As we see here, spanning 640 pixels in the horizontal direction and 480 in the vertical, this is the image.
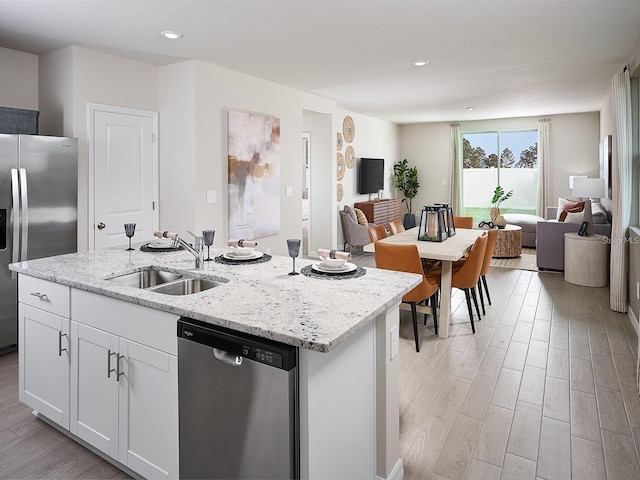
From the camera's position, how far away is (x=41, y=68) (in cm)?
432

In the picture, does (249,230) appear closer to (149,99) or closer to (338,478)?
(149,99)

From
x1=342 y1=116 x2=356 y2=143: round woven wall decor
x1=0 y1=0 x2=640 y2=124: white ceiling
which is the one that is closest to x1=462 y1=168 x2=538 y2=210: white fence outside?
x1=342 y1=116 x2=356 y2=143: round woven wall decor

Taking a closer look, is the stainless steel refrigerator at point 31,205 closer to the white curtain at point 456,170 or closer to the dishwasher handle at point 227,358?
the dishwasher handle at point 227,358

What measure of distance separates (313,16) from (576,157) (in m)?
7.72

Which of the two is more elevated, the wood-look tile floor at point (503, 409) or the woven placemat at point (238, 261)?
the woven placemat at point (238, 261)

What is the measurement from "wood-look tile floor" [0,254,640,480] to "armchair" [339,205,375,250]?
3468mm

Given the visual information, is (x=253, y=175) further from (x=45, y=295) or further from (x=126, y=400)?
(x=126, y=400)

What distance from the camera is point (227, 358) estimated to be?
5.12 feet

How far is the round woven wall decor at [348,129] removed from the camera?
771 cm

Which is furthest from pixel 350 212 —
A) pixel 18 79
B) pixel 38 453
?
pixel 38 453

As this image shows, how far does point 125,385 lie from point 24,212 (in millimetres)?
2255

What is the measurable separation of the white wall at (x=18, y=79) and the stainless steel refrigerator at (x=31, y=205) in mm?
989

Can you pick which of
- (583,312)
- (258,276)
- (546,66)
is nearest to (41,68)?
(258,276)

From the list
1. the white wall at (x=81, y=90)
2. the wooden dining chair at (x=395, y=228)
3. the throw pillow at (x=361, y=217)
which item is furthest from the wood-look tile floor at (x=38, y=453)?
the throw pillow at (x=361, y=217)
